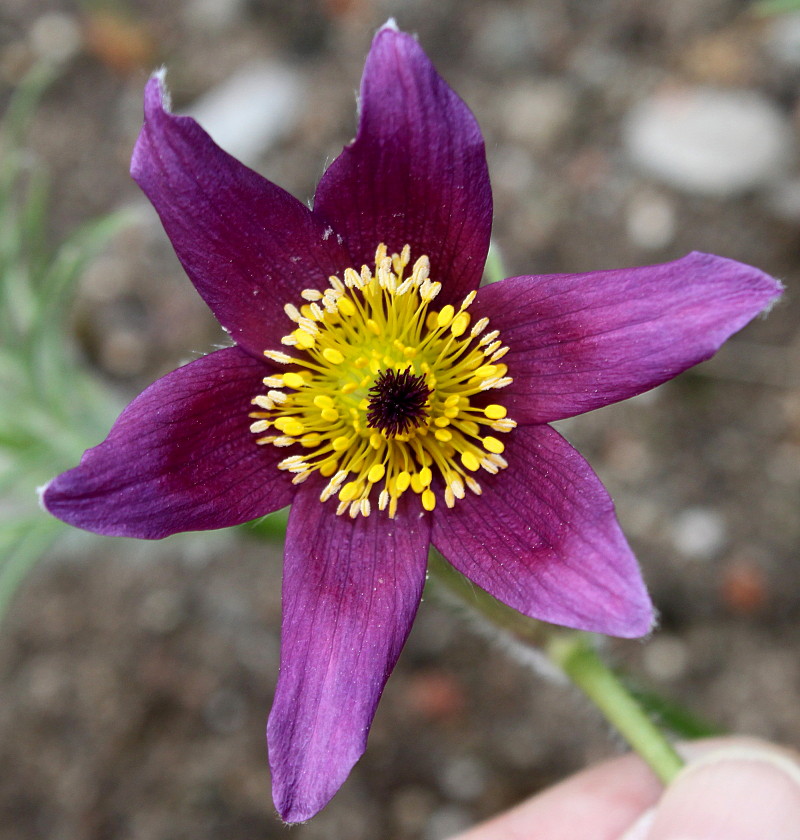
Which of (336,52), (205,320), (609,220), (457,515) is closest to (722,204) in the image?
(609,220)

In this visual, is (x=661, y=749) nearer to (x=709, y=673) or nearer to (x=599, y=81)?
(x=709, y=673)

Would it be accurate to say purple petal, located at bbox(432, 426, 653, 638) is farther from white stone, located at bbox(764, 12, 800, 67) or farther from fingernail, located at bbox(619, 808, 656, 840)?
white stone, located at bbox(764, 12, 800, 67)

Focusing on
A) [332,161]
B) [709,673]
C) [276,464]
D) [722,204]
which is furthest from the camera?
[722,204]

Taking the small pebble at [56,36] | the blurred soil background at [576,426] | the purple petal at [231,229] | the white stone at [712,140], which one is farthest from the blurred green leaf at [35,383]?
the white stone at [712,140]

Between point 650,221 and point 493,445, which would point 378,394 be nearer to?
point 493,445

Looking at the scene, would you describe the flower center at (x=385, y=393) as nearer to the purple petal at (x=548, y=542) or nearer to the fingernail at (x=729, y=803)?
Result: the purple petal at (x=548, y=542)

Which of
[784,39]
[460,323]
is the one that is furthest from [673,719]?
[784,39]
